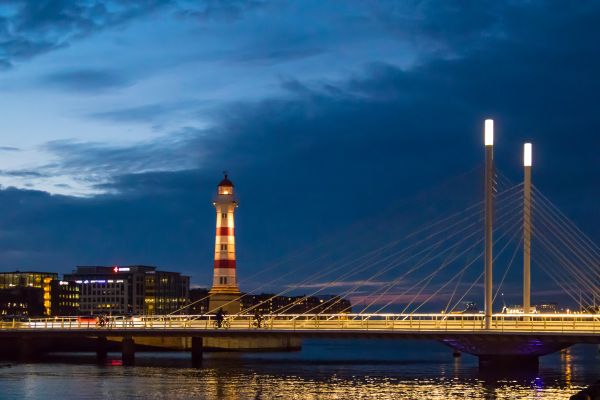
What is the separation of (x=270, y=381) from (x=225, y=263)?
109ft

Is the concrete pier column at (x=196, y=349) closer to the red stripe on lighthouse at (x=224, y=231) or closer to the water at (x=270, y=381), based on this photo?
the water at (x=270, y=381)

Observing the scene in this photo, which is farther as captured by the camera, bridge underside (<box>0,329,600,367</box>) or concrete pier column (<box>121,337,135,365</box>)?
concrete pier column (<box>121,337,135,365</box>)

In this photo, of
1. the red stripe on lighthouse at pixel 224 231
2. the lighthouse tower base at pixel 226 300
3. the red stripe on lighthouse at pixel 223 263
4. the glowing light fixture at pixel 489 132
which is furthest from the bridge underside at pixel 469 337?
the red stripe on lighthouse at pixel 224 231

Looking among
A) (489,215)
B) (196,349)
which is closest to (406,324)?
(489,215)

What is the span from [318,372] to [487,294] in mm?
16073

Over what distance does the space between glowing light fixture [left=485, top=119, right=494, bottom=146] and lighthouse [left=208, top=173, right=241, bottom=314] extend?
36816mm

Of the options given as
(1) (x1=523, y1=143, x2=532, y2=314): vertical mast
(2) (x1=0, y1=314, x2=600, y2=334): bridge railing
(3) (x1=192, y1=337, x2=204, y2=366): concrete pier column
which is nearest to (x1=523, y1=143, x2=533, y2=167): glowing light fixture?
(1) (x1=523, y1=143, x2=532, y2=314): vertical mast

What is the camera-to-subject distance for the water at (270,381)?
5481 centimetres

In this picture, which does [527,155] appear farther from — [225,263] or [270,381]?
[225,263]

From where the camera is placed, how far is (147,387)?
58.7 meters

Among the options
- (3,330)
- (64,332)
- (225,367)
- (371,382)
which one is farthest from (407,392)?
(3,330)

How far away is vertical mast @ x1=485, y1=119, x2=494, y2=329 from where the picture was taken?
60625mm

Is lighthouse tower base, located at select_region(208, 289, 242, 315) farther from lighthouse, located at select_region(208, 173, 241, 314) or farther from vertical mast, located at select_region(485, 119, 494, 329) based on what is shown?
vertical mast, located at select_region(485, 119, 494, 329)

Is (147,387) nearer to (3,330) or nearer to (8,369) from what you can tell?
(8,369)
